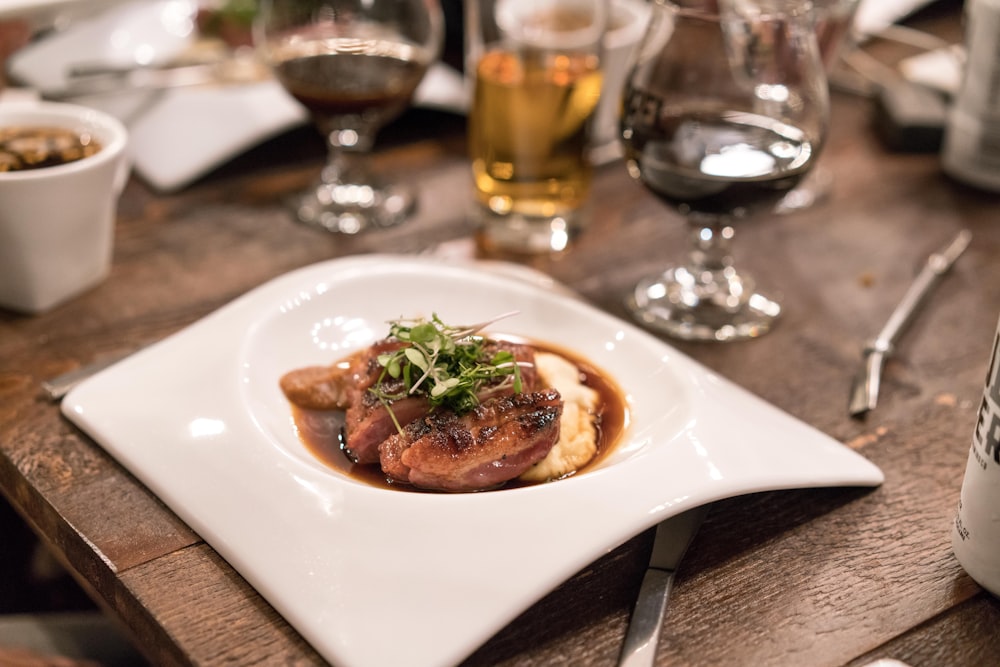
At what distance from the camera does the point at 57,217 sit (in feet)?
4.61

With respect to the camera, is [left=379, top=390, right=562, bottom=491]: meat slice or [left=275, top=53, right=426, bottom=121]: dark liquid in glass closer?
[left=379, top=390, right=562, bottom=491]: meat slice

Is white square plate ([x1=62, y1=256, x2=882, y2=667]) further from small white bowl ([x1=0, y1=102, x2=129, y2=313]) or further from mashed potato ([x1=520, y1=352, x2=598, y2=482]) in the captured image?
small white bowl ([x1=0, y1=102, x2=129, y2=313])

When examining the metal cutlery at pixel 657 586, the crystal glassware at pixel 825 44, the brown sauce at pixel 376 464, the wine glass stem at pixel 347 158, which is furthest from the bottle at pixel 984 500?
the wine glass stem at pixel 347 158

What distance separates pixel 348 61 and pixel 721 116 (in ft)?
2.05

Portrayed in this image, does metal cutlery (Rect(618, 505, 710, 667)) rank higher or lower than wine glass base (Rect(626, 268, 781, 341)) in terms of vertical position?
higher

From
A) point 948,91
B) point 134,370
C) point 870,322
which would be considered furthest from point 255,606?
point 948,91

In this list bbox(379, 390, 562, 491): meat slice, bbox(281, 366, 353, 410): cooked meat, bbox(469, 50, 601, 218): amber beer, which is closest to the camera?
bbox(379, 390, 562, 491): meat slice

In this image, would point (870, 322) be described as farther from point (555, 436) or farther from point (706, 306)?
point (555, 436)

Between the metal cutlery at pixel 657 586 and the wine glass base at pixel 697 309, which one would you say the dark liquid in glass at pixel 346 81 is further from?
the metal cutlery at pixel 657 586

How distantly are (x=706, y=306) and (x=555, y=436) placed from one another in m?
0.53

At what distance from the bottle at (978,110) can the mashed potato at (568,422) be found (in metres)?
1.04

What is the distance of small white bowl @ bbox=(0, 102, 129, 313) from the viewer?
136 cm

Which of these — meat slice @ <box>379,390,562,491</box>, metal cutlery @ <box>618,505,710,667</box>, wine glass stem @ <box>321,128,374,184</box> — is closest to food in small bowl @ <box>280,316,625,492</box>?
meat slice @ <box>379,390,562,491</box>

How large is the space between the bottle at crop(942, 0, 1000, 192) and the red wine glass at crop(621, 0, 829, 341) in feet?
1.68
